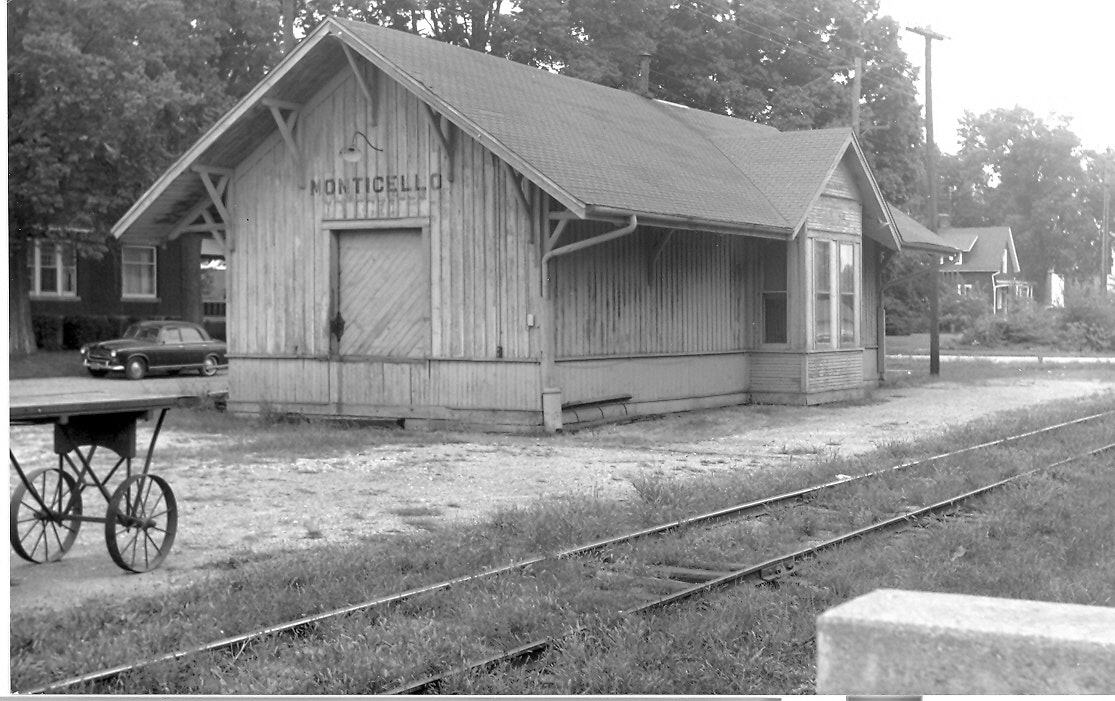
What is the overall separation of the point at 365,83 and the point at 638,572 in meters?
10.5

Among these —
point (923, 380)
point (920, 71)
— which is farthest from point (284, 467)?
point (923, 380)

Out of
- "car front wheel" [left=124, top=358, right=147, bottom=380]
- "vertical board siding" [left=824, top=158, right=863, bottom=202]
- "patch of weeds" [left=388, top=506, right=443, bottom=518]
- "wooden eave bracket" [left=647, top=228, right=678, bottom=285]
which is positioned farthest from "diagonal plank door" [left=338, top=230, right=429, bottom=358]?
"car front wheel" [left=124, top=358, right=147, bottom=380]

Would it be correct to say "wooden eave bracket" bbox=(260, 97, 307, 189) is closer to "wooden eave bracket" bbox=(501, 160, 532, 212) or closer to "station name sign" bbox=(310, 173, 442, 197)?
"station name sign" bbox=(310, 173, 442, 197)

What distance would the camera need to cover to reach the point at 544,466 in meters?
13.1

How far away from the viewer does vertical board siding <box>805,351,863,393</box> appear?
66.6ft

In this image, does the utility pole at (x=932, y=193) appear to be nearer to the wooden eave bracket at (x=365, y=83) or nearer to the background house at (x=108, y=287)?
the wooden eave bracket at (x=365, y=83)

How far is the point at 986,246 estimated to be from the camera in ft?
50.2

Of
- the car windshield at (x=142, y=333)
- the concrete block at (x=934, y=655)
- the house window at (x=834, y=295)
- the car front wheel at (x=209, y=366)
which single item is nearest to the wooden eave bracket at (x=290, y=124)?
the house window at (x=834, y=295)

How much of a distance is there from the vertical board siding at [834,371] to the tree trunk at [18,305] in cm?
1103

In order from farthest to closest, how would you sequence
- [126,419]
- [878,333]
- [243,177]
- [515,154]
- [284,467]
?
[878,333] < [243,177] < [515,154] < [284,467] < [126,419]

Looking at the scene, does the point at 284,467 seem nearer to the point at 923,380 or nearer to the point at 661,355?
the point at 661,355

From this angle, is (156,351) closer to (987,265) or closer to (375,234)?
(375,234)

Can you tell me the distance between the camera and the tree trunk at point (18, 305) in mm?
14727

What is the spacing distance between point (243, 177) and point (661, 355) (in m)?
6.12
